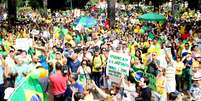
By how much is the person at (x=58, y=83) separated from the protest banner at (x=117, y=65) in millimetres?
2836

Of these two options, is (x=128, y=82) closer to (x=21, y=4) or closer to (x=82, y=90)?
(x=82, y=90)

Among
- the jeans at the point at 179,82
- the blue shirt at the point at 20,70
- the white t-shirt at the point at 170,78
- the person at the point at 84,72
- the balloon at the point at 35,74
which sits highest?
the balloon at the point at 35,74

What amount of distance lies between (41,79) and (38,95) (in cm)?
55

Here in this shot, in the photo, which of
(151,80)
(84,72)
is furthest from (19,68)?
(151,80)

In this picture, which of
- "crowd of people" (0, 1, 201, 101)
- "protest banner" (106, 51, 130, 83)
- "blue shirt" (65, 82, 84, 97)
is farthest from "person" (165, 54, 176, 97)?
"blue shirt" (65, 82, 84, 97)

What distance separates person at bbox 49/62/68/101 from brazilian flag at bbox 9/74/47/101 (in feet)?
4.17

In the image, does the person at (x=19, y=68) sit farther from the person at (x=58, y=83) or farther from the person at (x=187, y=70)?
the person at (x=187, y=70)

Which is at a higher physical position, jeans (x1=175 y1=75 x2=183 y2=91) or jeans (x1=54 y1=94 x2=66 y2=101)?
jeans (x1=54 y1=94 x2=66 y2=101)

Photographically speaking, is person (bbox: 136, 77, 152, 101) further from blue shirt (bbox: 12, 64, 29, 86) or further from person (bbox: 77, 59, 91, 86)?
blue shirt (bbox: 12, 64, 29, 86)

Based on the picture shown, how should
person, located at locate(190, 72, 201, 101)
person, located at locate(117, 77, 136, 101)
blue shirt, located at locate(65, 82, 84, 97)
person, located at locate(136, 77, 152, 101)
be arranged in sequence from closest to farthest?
person, located at locate(190, 72, 201, 101), blue shirt, located at locate(65, 82, 84, 97), person, located at locate(117, 77, 136, 101), person, located at locate(136, 77, 152, 101)

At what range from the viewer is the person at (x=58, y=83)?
12860 mm

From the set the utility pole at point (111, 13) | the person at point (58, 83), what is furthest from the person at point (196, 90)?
the utility pole at point (111, 13)

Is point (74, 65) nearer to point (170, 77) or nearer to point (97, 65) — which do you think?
point (97, 65)

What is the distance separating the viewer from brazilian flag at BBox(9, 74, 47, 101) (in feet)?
36.7
